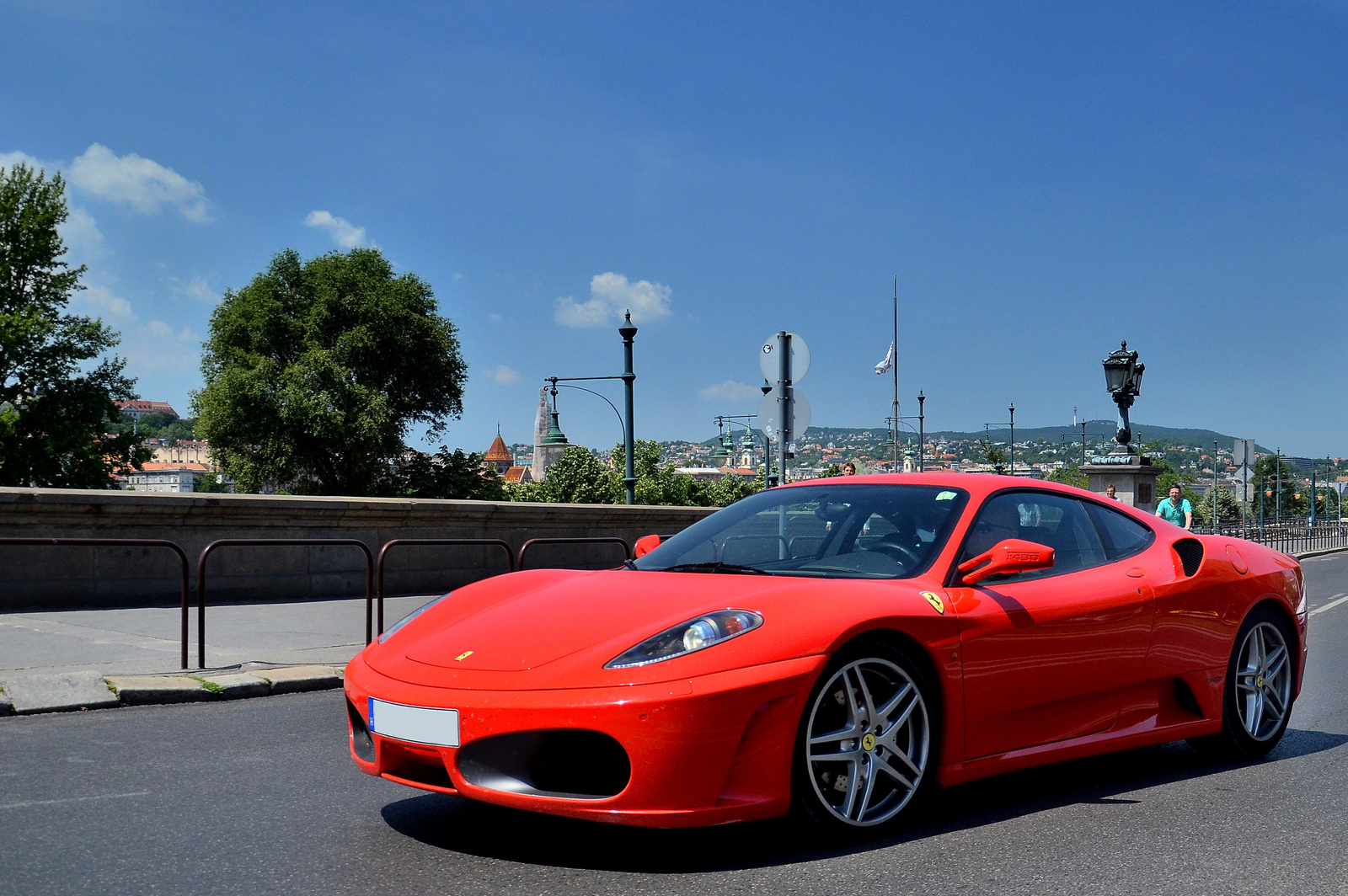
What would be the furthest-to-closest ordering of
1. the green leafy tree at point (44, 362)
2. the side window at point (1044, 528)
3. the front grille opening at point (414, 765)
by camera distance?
the green leafy tree at point (44, 362) < the side window at point (1044, 528) < the front grille opening at point (414, 765)

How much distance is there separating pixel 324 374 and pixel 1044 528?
45934 millimetres

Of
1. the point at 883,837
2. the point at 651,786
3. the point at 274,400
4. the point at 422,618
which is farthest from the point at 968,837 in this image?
the point at 274,400

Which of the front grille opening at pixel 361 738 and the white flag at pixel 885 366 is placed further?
the white flag at pixel 885 366

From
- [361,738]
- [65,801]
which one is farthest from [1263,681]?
[65,801]

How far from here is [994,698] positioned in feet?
13.6

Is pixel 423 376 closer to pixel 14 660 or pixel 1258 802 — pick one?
pixel 14 660

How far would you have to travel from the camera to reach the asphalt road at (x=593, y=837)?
134 inches

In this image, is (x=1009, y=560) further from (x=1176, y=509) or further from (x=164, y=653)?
(x=1176, y=509)

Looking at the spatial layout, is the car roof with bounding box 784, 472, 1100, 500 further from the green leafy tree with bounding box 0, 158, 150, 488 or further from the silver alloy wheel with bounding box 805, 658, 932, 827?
the green leafy tree with bounding box 0, 158, 150, 488

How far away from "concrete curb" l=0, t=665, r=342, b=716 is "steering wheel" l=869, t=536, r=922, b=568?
439 centimetres

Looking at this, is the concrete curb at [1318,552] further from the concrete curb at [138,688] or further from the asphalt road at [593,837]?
the asphalt road at [593,837]

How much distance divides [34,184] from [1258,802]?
42.5 metres

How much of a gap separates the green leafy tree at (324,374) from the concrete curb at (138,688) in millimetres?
40470

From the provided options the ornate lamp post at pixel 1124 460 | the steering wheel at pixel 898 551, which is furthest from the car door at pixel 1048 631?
the ornate lamp post at pixel 1124 460
